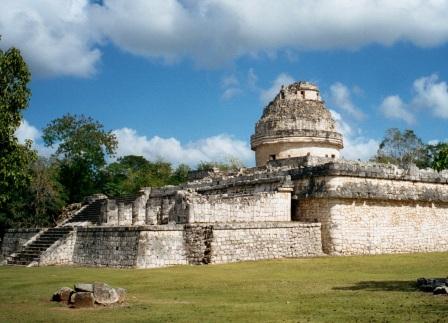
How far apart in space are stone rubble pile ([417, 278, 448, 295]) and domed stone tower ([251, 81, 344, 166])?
16.8 m

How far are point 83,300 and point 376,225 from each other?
46.4 feet

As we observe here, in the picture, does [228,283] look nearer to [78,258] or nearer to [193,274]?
[193,274]

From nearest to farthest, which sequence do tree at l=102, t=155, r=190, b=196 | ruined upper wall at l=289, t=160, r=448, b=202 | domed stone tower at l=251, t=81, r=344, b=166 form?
ruined upper wall at l=289, t=160, r=448, b=202, domed stone tower at l=251, t=81, r=344, b=166, tree at l=102, t=155, r=190, b=196

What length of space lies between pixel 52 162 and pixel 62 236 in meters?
25.6

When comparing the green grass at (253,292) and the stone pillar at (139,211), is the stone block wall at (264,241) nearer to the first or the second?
the green grass at (253,292)

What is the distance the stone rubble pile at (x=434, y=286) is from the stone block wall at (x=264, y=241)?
7802 millimetres

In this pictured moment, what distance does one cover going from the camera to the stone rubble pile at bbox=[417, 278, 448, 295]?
36.7ft

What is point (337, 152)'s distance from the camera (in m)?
29.8

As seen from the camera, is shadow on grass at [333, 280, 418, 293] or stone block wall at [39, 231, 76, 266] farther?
stone block wall at [39, 231, 76, 266]

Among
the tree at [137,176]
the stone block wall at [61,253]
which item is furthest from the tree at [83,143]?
the stone block wall at [61,253]

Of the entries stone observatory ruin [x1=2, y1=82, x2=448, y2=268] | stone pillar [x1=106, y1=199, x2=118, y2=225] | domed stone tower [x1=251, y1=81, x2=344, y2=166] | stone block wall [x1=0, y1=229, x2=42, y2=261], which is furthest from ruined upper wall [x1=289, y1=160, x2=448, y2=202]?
stone block wall [x1=0, y1=229, x2=42, y2=261]

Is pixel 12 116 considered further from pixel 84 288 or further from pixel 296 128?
pixel 296 128

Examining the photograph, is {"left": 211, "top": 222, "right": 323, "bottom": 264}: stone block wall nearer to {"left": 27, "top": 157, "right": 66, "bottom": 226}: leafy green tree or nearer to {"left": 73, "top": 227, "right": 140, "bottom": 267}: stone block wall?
{"left": 73, "top": 227, "right": 140, "bottom": 267}: stone block wall

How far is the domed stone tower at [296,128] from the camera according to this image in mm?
28812
